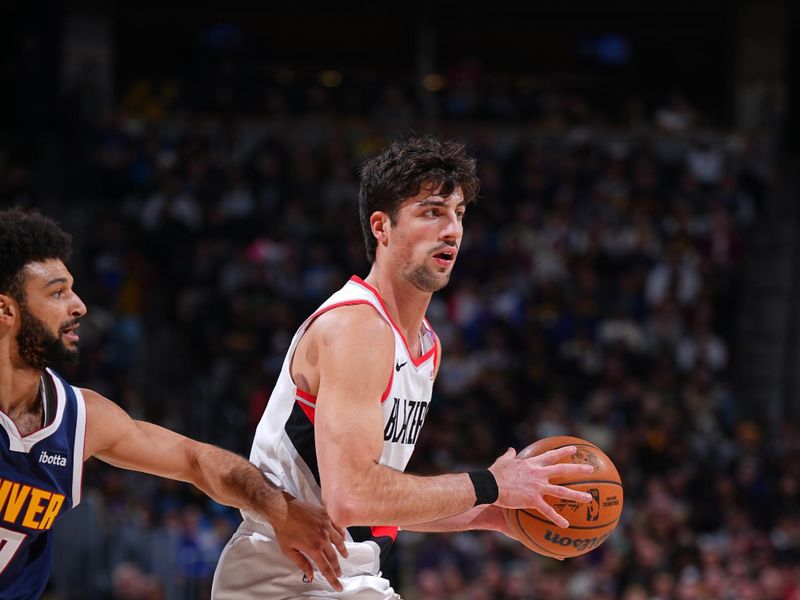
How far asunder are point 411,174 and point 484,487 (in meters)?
1.16

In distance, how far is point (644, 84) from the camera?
20.8m

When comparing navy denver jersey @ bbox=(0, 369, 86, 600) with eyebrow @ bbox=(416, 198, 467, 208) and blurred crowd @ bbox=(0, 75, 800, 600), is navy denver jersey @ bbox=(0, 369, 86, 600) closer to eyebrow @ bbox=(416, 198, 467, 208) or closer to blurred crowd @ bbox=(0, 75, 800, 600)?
eyebrow @ bbox=(416, 198, 467, 208)

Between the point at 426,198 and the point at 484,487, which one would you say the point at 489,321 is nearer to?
the point at 426,198

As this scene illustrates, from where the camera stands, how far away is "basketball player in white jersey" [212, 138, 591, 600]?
398 centimetres

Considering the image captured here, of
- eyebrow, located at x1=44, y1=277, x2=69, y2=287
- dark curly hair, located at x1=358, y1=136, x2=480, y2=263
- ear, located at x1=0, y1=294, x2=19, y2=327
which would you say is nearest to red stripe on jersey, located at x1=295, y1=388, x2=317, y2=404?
dark curly hair, located at x1=358, y1=136, x2=480, y2=263

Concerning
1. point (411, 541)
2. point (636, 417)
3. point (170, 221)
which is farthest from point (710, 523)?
A: point (170, 221)

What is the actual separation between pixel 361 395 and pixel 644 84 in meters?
17.8

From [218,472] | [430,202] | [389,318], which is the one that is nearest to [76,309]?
[218,472]

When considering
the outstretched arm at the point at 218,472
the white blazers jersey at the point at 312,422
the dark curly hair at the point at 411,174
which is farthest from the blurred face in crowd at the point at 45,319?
the dark curly hair at the point at 411,174

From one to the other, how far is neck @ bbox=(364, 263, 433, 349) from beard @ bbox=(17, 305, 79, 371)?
1.14 m

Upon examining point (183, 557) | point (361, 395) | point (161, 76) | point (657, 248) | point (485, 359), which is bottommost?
point (183, 557)

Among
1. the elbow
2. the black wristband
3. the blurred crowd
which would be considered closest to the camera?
the elbow

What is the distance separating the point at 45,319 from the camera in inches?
167

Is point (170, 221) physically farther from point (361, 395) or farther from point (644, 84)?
point (361, 395)
